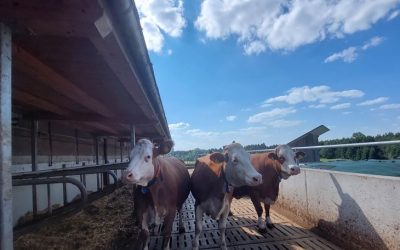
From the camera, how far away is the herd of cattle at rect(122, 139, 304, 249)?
145 inches

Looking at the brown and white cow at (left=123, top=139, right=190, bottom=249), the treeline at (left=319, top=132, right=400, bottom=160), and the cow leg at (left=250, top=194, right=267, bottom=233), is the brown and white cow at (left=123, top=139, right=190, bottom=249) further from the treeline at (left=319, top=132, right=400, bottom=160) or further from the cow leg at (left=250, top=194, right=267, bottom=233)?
the treeline at (left=319, top=132, right=400, bottom=160)

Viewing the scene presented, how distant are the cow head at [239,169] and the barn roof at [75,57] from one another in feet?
4.68

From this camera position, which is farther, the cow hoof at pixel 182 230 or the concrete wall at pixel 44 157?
the cow hoof at pixel 182 230

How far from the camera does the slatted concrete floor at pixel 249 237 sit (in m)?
4.47

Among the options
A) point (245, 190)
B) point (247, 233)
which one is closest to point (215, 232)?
point (247, 233)

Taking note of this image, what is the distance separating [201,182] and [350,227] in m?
2.15

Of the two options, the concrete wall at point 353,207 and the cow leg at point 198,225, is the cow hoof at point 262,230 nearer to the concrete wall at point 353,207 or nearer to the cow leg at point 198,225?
the concrete wall at point 353,207

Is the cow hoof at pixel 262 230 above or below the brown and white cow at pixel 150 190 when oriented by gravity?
below

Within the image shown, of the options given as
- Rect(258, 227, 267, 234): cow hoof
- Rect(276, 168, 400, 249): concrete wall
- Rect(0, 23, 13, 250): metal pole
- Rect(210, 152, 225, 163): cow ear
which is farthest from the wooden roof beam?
Rect(276, 168, 400, 249): concrete wall

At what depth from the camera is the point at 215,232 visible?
17.0ft

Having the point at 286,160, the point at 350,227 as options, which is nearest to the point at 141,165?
the point at 286,160

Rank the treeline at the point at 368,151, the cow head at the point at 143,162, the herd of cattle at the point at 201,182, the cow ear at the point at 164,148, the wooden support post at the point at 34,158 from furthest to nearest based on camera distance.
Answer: the wooden support post at the point at 34,158 → the treeline at the point at 368,151 → the cow ear at the point at 164,148 → the herd of cattle at the point at 201,182 → the cow head at the point at 143,162

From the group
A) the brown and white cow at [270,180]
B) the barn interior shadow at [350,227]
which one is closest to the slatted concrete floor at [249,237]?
the barn interior shadow at [350,227]

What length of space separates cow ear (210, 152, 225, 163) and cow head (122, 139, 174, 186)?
724mm
